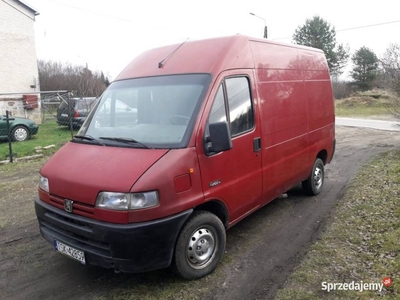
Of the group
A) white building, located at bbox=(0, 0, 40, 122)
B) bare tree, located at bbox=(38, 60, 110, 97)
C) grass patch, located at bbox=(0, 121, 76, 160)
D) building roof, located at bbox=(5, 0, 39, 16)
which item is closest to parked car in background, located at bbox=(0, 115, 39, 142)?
grass patch, located at bbox=(0, 121, 76, 160)

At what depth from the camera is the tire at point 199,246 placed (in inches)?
132

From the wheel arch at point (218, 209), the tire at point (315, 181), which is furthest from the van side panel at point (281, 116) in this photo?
the wheel arch at point (218, 209)

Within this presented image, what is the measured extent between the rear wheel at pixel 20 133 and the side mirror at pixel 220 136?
1274 centimetres

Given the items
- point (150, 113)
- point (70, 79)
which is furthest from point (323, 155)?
point (70, 79)

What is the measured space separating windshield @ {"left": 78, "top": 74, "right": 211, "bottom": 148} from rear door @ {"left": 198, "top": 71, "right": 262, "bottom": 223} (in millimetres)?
240

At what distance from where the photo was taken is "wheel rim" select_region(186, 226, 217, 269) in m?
3.48

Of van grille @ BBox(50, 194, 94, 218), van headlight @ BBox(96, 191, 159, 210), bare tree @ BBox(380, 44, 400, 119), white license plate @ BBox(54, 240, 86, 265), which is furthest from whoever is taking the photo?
bare tree @ BBox(380, 44, 400, 119)

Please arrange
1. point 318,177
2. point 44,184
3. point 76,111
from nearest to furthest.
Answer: point 44,184
point 318,177
point 76,111

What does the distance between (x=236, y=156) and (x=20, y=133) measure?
12.6m

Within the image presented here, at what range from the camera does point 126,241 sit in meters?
3.01

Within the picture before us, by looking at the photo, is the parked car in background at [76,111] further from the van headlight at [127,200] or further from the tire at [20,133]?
the van headlight at [127,200]

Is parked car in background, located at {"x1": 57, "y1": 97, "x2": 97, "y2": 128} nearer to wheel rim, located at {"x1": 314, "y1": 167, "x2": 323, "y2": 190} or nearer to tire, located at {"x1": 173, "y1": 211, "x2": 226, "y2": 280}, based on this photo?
wheel rim, located at {"x1": 314, "y1": 167, "x2": 323, "y2": 190}

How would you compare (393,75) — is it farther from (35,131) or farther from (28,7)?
(28,7)

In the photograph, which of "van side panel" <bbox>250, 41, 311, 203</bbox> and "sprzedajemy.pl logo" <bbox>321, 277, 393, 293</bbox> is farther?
"van side panel" <bbox>250, 41, 311, 203</bbox>
